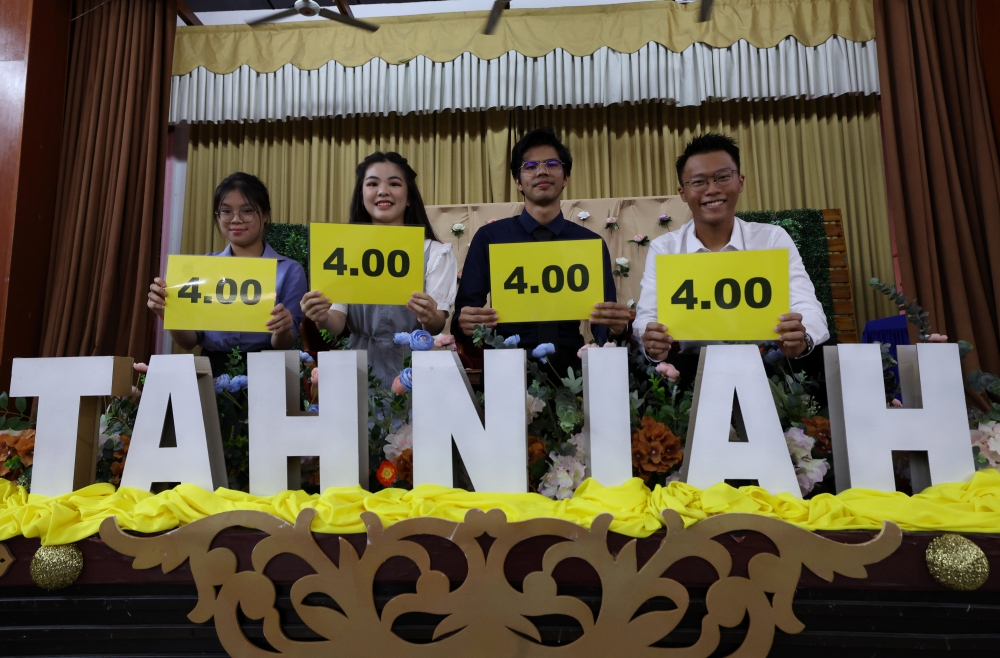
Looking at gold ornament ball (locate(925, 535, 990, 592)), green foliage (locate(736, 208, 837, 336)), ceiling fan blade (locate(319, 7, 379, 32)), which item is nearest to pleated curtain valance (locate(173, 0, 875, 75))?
green foliage (locate(736, 208, 837, 336))

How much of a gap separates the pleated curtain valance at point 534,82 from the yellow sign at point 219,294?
285 centimetres

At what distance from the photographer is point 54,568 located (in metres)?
0.74

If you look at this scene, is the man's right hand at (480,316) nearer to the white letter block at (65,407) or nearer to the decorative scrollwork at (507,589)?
the decorative scrollwork at (507,589)

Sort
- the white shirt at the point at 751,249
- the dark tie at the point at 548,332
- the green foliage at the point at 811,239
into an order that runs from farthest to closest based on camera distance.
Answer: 1. the green foliage at the point at 811,239
2. the dark tie at the point at 548,332
3. the white shirt at the point at 751,249

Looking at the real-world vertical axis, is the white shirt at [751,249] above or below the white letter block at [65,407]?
above

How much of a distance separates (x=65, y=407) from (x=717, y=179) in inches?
55.1

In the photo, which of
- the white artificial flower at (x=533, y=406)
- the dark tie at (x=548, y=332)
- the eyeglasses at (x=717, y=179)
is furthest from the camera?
the eyeglasses at (x=717, y=179)

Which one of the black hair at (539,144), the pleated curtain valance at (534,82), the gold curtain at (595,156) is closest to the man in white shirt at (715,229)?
the black hair at (539,144)

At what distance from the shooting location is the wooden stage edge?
69 centimetres

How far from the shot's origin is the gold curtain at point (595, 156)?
150 inches

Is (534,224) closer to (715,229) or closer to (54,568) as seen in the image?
(715,229)

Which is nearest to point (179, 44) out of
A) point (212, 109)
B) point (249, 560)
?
point (212, 109)

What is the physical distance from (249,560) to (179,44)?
12.9 feet

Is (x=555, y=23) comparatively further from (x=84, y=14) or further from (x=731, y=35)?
(x=84, y=14)
